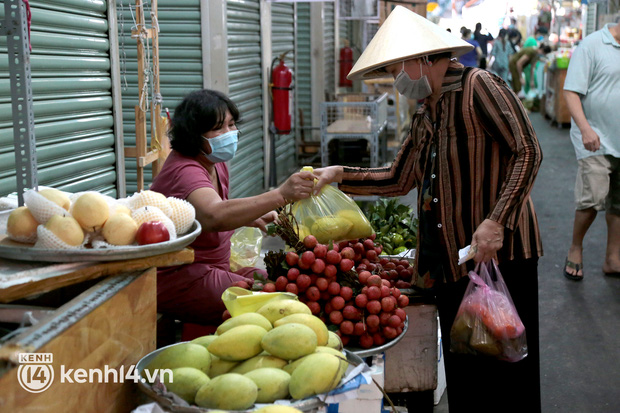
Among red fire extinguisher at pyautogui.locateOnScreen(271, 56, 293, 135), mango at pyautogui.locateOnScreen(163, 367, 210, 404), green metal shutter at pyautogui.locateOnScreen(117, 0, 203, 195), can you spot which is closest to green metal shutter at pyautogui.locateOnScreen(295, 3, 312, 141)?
red fire extinguisher at pyautogui.locateOnScreen(271, 56, 293, 135)

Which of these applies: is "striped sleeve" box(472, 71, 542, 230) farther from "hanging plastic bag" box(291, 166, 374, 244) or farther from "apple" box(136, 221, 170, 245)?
"apple" box(136, 221, 170, 245)

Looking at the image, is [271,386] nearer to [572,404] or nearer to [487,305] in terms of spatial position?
[487,305]

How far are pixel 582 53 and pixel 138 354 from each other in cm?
524

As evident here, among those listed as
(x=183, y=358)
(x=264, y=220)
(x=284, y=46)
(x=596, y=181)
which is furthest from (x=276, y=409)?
(x=284, y=46)

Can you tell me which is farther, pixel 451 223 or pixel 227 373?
pixel 451 223

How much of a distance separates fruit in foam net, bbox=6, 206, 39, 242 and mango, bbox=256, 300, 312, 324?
738 mm

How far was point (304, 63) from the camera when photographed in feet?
44.0

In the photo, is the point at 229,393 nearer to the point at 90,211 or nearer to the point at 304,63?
the point at 90,211

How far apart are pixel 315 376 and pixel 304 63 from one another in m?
12.0

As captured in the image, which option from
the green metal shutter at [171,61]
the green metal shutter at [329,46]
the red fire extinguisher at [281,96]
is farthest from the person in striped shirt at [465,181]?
the green metal shutter at [329,46]

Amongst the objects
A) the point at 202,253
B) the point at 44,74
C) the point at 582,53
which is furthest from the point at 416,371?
the point at 582,53

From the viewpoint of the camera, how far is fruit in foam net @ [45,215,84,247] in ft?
6.73

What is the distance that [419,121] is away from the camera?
342cm

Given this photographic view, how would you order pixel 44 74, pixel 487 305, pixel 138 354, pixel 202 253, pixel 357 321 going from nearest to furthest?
pixel 138 354 < pixel 357 321 < pixel 487 305 < pixel 202 253 < pixel 44 74
